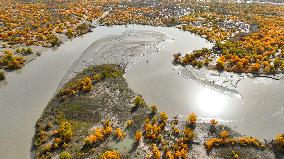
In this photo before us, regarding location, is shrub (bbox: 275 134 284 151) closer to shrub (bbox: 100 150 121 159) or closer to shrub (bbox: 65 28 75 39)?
shrub (bbox: 100 150 121 159)

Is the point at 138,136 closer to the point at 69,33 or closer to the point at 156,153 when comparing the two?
the point at 156,153

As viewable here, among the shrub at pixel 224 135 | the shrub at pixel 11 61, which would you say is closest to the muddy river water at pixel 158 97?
the shrub at pixel 11 61

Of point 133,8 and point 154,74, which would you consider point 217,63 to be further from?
point 133,8

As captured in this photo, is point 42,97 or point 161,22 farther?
point 161,22

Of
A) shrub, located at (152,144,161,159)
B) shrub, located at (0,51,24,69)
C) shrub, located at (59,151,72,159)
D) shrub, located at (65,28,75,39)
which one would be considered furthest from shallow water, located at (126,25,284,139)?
shrub, located at (65,28,75,39)

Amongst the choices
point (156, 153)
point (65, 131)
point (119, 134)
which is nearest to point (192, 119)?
point (156, 153)

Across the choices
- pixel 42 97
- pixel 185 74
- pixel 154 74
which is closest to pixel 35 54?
pixel 42 97
